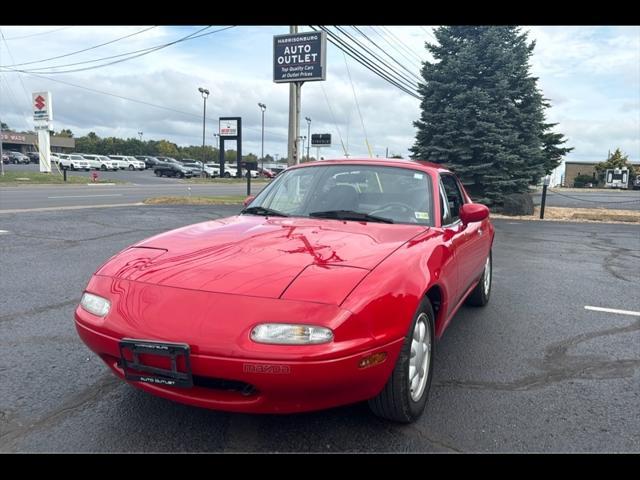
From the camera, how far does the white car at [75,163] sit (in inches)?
1999

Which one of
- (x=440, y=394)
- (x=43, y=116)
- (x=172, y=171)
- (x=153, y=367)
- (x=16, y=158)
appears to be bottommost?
(x=440, y=394)

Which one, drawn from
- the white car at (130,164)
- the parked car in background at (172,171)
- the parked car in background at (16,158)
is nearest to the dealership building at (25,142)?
the parked car in background at (16,158)

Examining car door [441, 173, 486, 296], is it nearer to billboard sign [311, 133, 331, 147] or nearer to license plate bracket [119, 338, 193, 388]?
license plate bracket [119, 338, 193, 388]

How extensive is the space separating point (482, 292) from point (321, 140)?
1389 cm

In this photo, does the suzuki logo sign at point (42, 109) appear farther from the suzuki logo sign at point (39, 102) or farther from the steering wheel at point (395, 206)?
the steering wheel at point (395, 206)

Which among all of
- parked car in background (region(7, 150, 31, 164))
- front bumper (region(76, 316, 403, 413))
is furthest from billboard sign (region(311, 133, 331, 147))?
parked car in background (region(7, 150, 31, 164))

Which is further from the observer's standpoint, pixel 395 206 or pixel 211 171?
pixel 211 171

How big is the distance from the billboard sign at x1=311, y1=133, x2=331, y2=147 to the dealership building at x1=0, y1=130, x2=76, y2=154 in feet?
247

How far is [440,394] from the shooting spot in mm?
3029

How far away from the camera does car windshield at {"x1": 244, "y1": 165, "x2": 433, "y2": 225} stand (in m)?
3.55

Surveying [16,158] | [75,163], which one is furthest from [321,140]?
[16,158]

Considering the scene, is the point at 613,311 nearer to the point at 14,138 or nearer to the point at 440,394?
the point at 440,394
